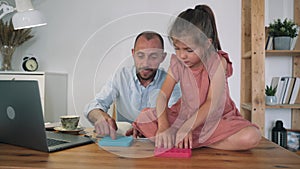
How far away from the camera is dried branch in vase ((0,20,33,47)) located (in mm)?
2510

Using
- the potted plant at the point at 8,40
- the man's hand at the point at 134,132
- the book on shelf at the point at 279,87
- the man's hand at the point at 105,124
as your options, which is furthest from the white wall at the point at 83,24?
the man's hand at the point at 134,132

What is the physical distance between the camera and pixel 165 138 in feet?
2.72

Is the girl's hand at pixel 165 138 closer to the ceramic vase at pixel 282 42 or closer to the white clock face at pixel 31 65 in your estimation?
the ceramic vase at pixel 282 42

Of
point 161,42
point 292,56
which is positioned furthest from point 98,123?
point 292,56

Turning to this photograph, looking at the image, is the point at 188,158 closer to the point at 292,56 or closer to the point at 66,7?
the point at 292,56

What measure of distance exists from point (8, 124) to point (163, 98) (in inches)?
16.8

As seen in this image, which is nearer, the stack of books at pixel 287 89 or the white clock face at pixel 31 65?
the stack of books at pixel 287 89

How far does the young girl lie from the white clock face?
6.11 ft

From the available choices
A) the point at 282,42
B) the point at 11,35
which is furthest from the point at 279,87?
the point at 11,35

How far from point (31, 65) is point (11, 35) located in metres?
0.27

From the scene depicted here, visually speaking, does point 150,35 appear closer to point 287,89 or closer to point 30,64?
point 287,89

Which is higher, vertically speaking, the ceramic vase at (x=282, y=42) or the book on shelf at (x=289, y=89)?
the ceramic vase at (x=282, y=42)

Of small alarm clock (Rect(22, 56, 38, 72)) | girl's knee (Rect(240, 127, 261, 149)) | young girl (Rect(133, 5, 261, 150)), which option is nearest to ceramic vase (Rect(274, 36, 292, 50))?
young girl (Rect(133, 5, 261, 150))

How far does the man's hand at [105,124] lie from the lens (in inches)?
36.5
